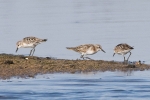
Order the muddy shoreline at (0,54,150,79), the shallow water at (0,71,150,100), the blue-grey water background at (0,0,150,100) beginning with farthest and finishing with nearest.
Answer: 1. the muddy shoreline at (0,54,150,79)
2. the blue-grey water background at (0,0,150,100)
3. the shallow water at (0,71,150,100)

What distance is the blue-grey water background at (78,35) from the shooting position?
15438 millimetres

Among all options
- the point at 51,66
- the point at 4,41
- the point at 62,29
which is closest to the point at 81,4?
the point at 62,29

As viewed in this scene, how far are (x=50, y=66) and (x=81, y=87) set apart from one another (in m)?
3.13

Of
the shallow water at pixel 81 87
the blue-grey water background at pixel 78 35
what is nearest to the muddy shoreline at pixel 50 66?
the shallow water at pixel 81 87

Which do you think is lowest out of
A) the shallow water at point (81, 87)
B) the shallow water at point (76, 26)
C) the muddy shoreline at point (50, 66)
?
the shallow water at point (81, 87)

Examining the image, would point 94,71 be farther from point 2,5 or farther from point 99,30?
point 2,5

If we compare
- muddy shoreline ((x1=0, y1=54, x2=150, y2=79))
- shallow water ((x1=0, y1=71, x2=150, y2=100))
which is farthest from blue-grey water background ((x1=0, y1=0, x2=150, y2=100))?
muddy shoreline ((x1=0, y1=54, x2=150, y2=79))

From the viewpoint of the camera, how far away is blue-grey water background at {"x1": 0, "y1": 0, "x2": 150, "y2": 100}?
15438 millimetres

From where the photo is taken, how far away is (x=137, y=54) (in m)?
22.6

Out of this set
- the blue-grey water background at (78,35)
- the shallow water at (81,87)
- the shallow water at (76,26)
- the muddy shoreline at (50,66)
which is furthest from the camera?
the shallow water at (76,26)

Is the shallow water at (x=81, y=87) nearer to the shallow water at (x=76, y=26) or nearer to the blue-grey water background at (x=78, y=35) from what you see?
the blue-grey water background at (x=78, y=35)

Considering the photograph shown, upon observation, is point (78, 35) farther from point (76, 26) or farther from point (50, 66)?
point (50, 66)

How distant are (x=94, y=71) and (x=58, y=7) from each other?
929 inches

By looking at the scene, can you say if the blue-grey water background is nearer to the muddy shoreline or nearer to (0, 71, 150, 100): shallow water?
(0, 71, 150, 100): shallow water
